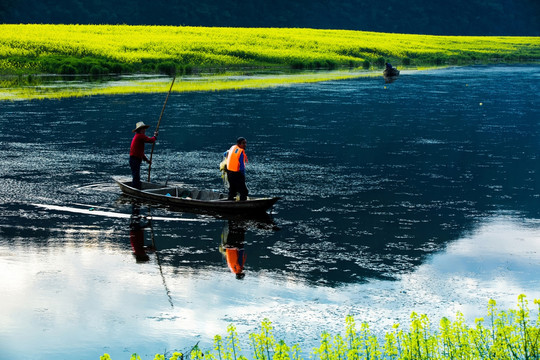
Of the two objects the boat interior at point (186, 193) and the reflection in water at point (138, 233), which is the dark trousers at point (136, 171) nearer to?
the boat interior at point (186, 193)

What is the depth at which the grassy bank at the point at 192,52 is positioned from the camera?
223ft

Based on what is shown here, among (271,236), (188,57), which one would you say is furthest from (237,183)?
(188,57)

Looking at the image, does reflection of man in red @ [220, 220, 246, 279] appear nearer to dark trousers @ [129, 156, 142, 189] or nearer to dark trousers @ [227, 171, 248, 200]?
dark trousers @ [227, 171, 248, 200]

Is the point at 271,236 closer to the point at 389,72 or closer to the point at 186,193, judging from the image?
the point at 186,193

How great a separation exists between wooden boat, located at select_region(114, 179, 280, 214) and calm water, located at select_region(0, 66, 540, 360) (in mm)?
343

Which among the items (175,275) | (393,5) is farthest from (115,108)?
(393,5)

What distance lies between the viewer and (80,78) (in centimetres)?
6219

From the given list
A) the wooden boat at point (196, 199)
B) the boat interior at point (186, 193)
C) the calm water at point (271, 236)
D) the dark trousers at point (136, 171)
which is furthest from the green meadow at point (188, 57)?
the boat interior at point (186, 193)

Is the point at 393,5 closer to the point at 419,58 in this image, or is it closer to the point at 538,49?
the point at 538,49

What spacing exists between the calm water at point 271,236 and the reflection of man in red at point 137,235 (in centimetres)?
13

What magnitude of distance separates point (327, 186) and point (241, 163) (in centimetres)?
475

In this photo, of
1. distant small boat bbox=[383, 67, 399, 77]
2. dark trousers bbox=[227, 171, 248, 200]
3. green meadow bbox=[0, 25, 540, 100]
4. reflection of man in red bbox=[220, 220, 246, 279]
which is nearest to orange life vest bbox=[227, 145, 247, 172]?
dark trousers bbox=[227, 171, 248, 200]

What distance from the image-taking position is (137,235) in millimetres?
17422

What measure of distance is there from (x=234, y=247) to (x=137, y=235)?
2.29 metres
